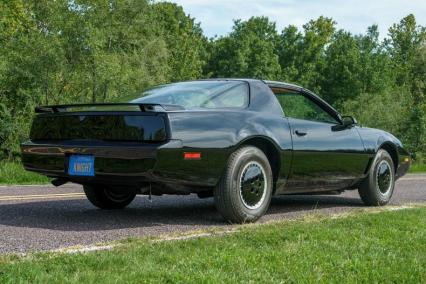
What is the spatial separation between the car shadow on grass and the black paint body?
37cm

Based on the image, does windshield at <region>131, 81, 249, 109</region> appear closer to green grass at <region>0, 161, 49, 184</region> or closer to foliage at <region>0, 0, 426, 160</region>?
foliage at <region>0, 0, 426, 160</region>

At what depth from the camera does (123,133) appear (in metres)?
5.06

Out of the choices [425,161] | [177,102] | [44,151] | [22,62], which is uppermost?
[22,62]

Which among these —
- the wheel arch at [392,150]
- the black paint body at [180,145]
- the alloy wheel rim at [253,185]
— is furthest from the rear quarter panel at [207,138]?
the wheel arch at [392,150]

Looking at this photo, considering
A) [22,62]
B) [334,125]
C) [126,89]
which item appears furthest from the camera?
[126,89]

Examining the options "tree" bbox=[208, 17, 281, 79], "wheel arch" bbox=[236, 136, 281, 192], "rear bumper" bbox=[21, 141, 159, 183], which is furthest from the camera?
"tree" bbox=[208, 17, 281, 79]

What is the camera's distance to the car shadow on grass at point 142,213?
5227mm

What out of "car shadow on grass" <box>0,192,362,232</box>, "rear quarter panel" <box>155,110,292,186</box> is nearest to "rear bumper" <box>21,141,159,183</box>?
"rear quarter panel" <box>155,110,292,186</box>

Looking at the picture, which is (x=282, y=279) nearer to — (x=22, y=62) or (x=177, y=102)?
(x=177, y=102)

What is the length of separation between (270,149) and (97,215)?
1.79 meters

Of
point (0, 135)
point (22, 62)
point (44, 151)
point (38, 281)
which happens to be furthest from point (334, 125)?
point (22, 62)

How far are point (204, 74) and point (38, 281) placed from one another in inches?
2115

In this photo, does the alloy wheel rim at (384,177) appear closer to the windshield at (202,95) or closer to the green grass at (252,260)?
the windshield at (202,95)

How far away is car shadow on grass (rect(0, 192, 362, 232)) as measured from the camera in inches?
206
